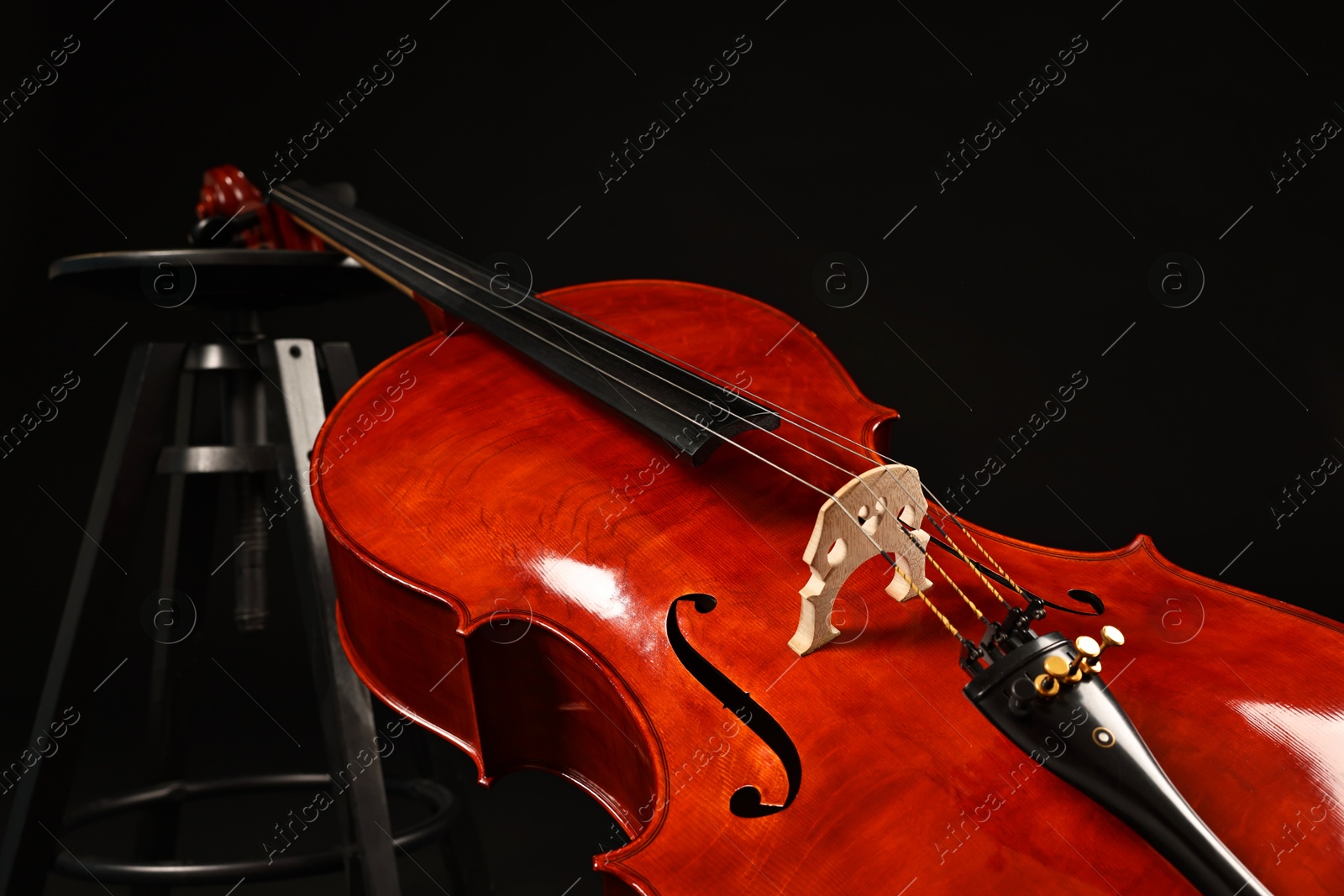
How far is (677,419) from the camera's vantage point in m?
1.27

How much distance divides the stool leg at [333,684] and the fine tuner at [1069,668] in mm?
1032

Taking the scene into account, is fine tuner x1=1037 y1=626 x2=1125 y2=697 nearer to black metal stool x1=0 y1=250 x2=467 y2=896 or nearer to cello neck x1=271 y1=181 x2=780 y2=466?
cello neck x1=271 y1=181 x2=780 y2=466

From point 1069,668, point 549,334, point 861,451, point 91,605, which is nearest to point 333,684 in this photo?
point 91,605

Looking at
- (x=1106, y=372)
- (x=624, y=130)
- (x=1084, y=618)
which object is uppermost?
(x=624, y=130)

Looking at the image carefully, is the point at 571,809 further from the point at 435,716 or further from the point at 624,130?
the point at 624,130

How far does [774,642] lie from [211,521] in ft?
4.28

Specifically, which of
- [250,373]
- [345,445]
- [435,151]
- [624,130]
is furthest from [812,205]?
[345,445]

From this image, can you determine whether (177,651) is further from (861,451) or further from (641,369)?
(861,451)

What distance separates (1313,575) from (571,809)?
184 centimetres

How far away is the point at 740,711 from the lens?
0.97 m

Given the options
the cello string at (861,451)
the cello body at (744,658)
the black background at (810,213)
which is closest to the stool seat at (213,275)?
the cello body at (744,658)

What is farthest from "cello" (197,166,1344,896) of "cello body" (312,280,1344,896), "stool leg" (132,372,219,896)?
"stool leg" (132,372,219,896)

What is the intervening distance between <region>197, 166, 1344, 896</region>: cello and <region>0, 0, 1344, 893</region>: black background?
109 centimetres

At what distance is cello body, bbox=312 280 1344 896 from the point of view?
815 millimetres
